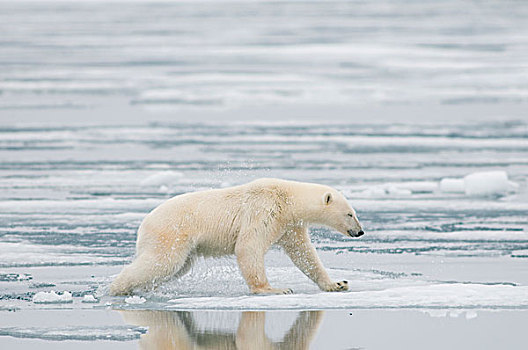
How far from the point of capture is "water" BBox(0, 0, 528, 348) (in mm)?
5223

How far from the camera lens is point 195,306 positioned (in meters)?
5.18

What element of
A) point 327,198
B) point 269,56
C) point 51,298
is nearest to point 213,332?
point 51,298

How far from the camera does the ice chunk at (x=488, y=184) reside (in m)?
8.95

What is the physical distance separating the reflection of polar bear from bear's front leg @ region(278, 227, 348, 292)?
0.77 meters

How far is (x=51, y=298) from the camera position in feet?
17.5

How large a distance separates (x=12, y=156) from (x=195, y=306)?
21.8 feet

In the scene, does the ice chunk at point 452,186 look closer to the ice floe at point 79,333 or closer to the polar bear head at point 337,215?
the polar bear head at point 337,215

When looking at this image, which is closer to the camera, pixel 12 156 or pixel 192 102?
pixel 12 156

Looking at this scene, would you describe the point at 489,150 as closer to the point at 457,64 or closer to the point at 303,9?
the point at 457,64

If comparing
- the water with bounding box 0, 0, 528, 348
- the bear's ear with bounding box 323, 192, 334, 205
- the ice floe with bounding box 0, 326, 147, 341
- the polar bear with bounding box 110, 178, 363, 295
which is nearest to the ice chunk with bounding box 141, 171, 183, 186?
the water with bounding box 0, 0, 528, 348

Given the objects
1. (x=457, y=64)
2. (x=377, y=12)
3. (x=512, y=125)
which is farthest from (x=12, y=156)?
Answer: (x=377, y=12)

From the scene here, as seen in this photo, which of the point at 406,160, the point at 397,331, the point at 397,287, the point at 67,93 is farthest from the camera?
the point at 67,93

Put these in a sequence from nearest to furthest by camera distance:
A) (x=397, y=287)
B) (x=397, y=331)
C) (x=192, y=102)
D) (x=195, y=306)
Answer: (x=397, y=331) < (x=195, y=306) < (x=397, y=287) < (x=192, y=102)

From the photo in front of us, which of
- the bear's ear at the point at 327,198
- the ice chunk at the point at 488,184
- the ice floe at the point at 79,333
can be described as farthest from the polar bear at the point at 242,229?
the ice chunk at the point at 488,184
